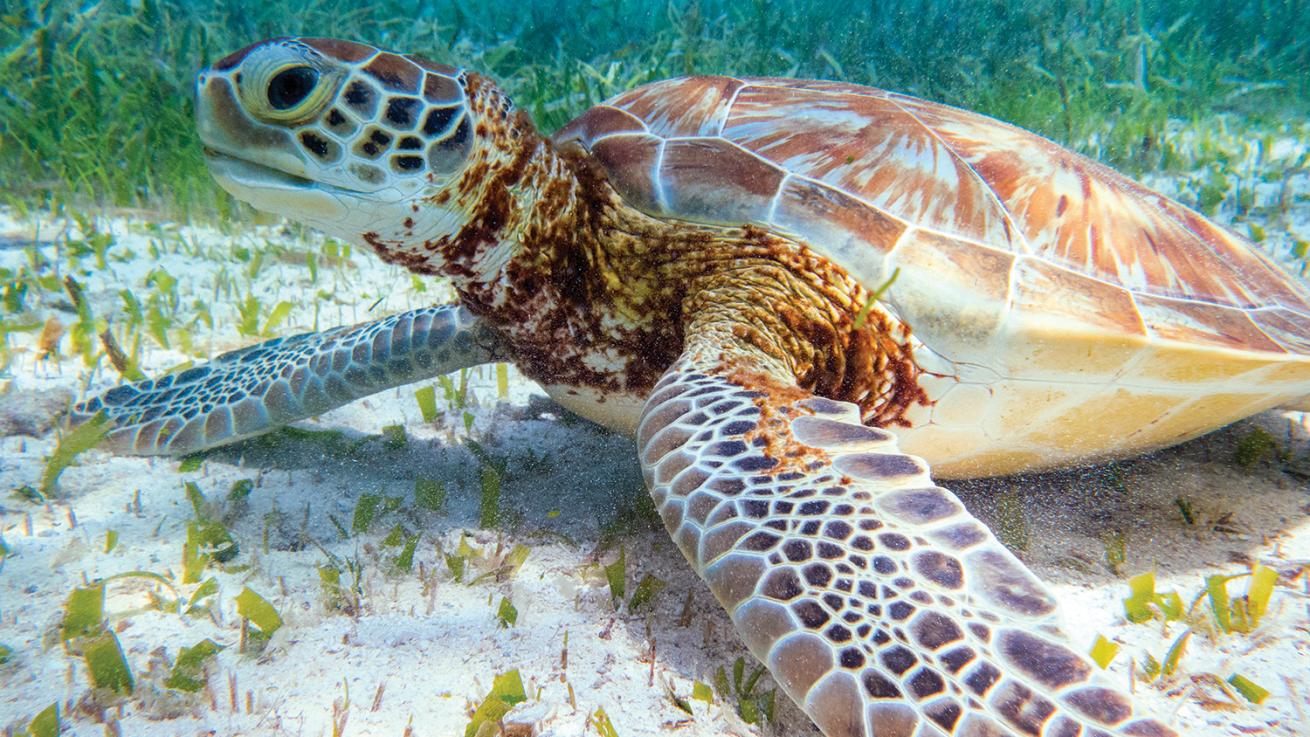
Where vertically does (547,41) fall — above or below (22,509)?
above

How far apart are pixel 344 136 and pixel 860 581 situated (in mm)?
1688

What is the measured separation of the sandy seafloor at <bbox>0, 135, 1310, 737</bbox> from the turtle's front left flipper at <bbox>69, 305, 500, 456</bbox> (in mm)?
106

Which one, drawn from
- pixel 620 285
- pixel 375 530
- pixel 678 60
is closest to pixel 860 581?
pixel 620 285

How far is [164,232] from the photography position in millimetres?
4113

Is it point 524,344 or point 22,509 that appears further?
point 524,344

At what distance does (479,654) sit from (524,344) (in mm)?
1032

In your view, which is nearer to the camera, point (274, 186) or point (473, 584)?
point (473, 584)

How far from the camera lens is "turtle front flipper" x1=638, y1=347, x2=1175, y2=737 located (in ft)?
3.54

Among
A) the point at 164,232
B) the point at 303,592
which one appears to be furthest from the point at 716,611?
the point at 164,232

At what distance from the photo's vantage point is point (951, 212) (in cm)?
201

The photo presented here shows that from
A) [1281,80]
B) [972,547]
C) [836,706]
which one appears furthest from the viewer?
[1281,80]

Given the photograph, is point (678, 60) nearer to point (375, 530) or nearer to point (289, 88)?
point (289, 88)

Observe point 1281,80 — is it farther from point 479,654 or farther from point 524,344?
point 479,654

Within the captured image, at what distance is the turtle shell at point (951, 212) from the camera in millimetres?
1887
